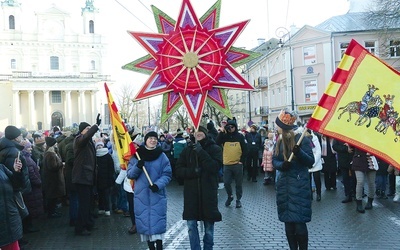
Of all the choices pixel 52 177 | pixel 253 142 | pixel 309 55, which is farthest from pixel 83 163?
pixel 309 55

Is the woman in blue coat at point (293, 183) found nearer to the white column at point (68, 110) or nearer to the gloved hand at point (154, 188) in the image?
the gloved hand at point (154, 188)

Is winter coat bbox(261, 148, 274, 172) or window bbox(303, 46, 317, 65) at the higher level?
window bbox(303, 46, 317, 65)

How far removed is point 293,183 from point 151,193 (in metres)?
2.04

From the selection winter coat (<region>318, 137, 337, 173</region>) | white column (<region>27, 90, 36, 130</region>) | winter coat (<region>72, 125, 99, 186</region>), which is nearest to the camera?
winter coat (<region>72, 125, 99, 186</region>)

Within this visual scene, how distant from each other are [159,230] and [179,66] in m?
2.41

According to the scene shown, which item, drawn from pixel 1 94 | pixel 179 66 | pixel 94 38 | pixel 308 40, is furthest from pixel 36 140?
pixel 94 38

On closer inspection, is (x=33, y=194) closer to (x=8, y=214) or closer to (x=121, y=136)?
(x=121, y=136)

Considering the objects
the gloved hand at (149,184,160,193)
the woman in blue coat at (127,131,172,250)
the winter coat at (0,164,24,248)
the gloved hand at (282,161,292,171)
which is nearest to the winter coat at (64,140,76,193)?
the woman in blue coat at (127,131,172,250)

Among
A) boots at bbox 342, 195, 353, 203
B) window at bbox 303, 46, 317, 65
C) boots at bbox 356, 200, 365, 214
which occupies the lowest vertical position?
boots at bbox 342, 195, 353, 203

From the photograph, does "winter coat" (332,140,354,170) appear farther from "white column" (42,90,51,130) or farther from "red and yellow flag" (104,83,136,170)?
"white column" (42,90,51,130)

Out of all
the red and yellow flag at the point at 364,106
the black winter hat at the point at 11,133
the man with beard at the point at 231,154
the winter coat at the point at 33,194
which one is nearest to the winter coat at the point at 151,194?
the black winter hat at the point at 11,133

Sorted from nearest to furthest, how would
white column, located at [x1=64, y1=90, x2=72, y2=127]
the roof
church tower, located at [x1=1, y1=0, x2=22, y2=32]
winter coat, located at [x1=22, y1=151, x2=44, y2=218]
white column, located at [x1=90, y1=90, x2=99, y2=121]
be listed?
→ winter coat, located at [x1=22, y1=151, x2=44, y2=218] → the roof → white column, located at [x1=64, y1=90, x2=72, y2=127] → church tower, located at [x1=1, y1=0, x2=22, y2=32] → white column, located at [x1=90, y1=90, x2=99, y2=121]

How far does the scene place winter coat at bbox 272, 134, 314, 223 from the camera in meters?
5.84

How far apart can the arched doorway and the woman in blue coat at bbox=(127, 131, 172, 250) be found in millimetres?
73076
